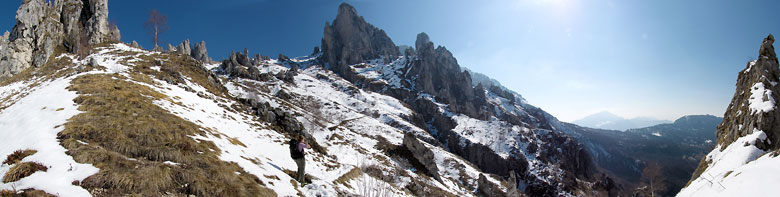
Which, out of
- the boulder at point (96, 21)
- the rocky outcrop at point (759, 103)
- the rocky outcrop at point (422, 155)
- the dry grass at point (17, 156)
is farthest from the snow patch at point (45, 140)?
the boulder at point (96, 21)

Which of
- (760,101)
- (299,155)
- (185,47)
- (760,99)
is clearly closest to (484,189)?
(760,99)

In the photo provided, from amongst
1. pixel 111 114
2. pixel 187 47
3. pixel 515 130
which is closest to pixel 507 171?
pixel 515 130

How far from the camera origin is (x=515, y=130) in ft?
493

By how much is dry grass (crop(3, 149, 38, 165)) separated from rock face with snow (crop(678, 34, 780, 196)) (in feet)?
74.3

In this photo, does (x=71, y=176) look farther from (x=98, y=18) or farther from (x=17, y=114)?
(x=98, y=18)

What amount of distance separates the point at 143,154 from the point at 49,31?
81.7 m

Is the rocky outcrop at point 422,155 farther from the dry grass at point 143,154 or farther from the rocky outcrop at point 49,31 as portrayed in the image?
the rocky outcrop at point 49,31

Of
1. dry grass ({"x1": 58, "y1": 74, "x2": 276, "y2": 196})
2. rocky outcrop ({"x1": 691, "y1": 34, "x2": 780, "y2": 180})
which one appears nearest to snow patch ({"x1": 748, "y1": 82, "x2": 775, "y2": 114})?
rocky outcrop ({"x1": 691, "y1": 34, "x2": 780, "y2": 180})

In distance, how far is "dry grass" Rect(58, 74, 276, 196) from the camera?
920 cm

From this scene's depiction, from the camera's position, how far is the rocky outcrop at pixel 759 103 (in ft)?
58.7

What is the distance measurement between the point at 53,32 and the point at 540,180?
15270 centimetres

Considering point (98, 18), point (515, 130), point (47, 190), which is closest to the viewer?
point (47, 190)

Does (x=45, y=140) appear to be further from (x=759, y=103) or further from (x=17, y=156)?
(x=759, y=103)

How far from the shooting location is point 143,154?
12.3m
